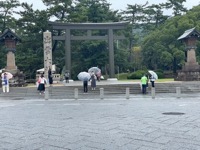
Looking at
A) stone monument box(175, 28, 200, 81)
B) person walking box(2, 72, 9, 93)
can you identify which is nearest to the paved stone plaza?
person walking box(2, 72, 9, 93)

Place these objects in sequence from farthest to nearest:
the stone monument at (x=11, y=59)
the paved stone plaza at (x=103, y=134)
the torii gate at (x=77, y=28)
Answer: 1. the torii gate at (x=77, y=28)
2. the stone monument at (x=11, y=59)
3. the paved stone plaza at (x=103, y=134)

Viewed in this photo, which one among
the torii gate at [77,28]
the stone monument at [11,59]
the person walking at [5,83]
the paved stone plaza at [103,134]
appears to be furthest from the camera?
the torii gate at [77,28]

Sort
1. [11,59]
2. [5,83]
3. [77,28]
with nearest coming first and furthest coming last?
[5,83] < [11,59] < [77,28]

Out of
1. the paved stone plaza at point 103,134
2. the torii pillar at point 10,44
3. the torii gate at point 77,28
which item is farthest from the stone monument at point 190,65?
the paved stone plaza at point 103,134

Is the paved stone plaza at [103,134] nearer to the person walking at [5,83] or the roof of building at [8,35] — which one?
the person walking at [5,83]

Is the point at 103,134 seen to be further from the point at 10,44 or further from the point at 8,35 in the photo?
the point at 10,44

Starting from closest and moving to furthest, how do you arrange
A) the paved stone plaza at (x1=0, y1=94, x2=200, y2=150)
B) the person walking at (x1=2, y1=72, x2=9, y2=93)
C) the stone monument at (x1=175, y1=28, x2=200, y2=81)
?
the paved stone plaza at (x1=0, y1=94, x2=200, y2=150), the person walking at (x1=2, y1=72, x2=9, y2=93), the stone monument at (x1=175, y1=28, x2=200, y2=81)

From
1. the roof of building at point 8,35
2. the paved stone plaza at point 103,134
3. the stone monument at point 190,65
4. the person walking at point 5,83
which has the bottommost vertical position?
the paved stone plaza at point 103,134

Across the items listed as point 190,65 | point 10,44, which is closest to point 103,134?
point 10,44

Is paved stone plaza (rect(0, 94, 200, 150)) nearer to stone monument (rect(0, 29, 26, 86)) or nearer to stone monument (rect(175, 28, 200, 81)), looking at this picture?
stone monument (rect(0, 29, 26, 86))

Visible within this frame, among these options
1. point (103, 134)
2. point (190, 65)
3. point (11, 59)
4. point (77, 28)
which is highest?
point (77, 28)

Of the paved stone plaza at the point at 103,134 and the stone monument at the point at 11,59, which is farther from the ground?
the stone monument at the point at 11,59

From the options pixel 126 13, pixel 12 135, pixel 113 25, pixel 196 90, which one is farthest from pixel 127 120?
pixel 126 13

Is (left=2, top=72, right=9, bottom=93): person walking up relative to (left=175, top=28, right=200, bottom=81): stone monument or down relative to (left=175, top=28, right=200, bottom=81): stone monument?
down
